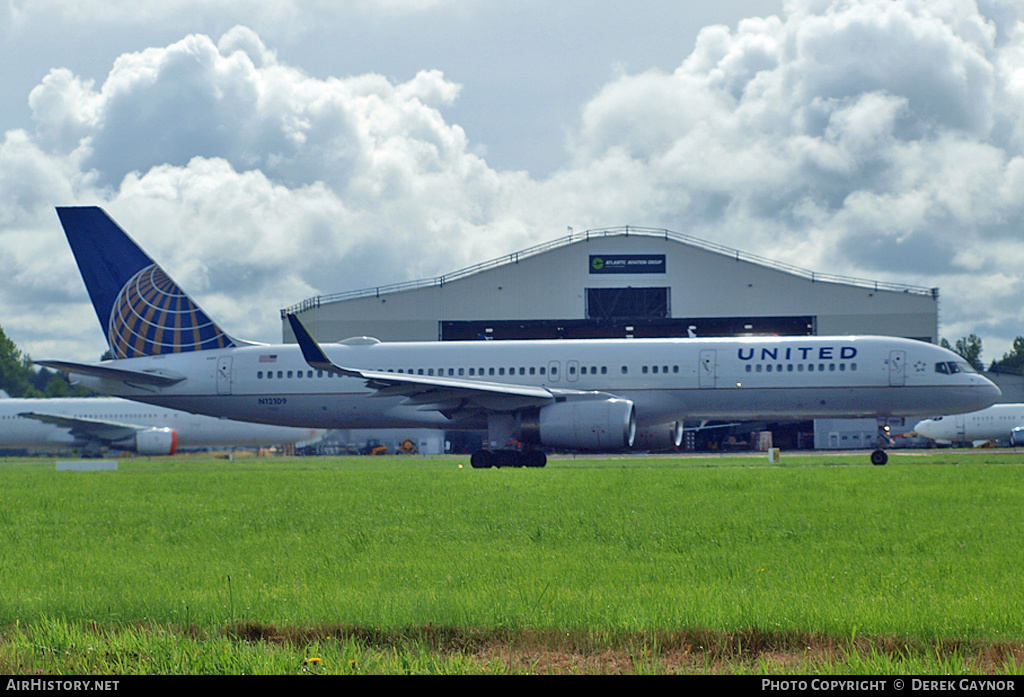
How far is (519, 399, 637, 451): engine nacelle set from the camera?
26594 millimetres

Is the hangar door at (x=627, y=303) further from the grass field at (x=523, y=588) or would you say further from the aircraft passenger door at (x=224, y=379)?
the grass field at (x=523, y=588)

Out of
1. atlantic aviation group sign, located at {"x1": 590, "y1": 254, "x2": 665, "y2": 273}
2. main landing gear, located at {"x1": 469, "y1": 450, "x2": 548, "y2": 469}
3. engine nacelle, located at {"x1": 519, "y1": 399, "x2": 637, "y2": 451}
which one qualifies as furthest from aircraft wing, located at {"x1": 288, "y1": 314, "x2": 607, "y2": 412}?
atlantic aviation group sign, located at {"x1": 590, "y1": 254, "x2": 665, "y2": 273}

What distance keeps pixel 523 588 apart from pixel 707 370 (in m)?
22.9

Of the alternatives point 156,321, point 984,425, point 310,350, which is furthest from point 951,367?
point 984,425

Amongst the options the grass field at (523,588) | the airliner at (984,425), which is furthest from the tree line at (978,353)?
the grass field at (523,588)

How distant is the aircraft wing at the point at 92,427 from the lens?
5141 centimetres

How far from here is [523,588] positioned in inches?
257

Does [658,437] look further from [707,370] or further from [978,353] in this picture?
[978,353]

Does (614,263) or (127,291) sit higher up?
(614,263)

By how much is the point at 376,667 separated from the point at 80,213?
106 ft

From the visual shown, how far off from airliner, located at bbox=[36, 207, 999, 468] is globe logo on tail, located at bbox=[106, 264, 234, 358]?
47 mm

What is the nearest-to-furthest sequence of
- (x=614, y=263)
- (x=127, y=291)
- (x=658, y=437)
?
1. (x=658, y=437)
2. (x=127, y=291)
3. (x=614, y=263)

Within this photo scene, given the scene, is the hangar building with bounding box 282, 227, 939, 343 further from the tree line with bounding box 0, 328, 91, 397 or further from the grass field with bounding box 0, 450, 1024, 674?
the tree line with bounding box 0, 328, 91, 397
